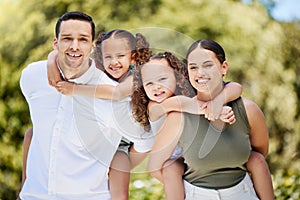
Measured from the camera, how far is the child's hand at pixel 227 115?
7.48 feet

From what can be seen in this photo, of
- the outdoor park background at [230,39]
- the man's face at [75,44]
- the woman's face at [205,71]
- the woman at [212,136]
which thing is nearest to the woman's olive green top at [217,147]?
the woman at [212,136]

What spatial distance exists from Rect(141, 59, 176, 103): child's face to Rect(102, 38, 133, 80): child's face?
0.10m

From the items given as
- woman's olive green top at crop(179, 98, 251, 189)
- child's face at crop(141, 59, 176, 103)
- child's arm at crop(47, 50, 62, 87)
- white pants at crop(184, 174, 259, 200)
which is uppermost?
child's arm at crop(47, 50, 62, 87)

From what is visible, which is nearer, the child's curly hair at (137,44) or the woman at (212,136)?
the woman at (212,136)

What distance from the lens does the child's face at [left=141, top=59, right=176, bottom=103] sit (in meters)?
2.35

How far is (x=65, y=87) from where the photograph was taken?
2.47m

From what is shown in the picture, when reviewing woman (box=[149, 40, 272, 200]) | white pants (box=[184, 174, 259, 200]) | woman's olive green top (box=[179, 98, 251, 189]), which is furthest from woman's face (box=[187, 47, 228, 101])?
white pants (box=[184, 174, 259, 200])

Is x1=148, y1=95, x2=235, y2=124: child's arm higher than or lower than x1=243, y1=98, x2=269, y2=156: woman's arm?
higher

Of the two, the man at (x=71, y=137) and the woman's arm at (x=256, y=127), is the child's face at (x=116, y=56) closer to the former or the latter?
the man at (x=71, y=137)

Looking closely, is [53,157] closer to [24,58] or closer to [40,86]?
[40,86]

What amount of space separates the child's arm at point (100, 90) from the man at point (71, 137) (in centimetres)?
3

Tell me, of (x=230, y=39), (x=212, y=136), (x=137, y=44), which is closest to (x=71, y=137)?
Answer: (x=137, y=44)

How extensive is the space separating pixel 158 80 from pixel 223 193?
0.52 m

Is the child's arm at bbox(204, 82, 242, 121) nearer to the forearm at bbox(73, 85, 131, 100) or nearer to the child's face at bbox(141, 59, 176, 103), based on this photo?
the child's face at bbox(141, 59, 176, 103)
